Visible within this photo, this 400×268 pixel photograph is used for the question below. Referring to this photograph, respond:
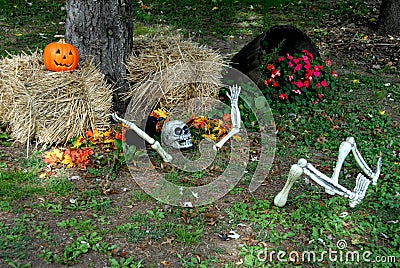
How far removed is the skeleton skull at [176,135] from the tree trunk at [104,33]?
35.8 inches

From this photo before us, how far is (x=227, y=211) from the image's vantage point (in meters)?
3.98

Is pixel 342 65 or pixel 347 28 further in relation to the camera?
pixel 347 28

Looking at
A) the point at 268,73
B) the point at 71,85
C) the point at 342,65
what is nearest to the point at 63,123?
the point at 71,85

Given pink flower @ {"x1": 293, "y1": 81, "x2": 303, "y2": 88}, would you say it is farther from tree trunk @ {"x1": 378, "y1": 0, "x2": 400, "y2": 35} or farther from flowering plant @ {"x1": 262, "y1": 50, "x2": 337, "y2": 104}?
tree trunk @ {"x1": 378, "y1": 0, "x2": 400, "y2": 35}

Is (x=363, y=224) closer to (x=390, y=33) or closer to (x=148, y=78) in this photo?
(x=148, y=78)

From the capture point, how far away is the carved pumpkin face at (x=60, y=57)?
487 centimetres

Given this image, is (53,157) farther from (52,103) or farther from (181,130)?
(181,130)

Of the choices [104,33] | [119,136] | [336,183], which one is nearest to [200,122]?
[119,136]

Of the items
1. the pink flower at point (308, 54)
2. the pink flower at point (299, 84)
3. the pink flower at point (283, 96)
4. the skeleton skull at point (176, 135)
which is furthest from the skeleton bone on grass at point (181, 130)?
the pink flower at point (308, 54)

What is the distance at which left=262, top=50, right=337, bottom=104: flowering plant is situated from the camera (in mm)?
5922

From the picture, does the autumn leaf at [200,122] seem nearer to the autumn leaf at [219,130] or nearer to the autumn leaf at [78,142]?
the autumn leaf at [219,130]

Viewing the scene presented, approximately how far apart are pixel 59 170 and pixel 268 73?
9.37 feet

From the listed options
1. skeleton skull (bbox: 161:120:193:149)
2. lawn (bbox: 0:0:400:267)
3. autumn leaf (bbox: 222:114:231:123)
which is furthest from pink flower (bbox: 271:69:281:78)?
skeleton skull (bbox: 161:120:193:149)

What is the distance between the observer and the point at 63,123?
481cm
